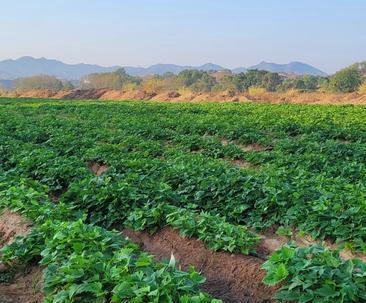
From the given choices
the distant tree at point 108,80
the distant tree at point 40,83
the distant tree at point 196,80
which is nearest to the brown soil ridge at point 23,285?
the distant tree at point 196,80

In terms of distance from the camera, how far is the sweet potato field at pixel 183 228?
12.3 ft

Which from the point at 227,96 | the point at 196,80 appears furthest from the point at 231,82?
the point at 227,96

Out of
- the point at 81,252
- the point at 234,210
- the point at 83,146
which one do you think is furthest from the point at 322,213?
the point at 83,146

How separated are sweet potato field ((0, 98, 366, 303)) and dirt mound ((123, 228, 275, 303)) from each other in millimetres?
14

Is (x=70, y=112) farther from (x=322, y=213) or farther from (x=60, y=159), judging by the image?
(x=322, y=213)

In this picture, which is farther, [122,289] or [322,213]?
[322,213]

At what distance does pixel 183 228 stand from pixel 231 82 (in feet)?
283

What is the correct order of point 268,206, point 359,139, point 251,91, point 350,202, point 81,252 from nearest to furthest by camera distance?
1. point 81,252
2. point 350,202
3. point 268,206
4. point 359,139
5. point 251,91

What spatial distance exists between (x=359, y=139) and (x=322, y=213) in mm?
8626

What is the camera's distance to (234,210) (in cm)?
687

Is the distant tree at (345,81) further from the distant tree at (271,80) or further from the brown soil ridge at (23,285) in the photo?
the brown soil ridge at (23,285)

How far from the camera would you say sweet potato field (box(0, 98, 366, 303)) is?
3762mm

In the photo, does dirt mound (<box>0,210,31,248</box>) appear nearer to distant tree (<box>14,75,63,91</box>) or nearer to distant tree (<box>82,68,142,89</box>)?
distant tree (<box>82,68,142,89</box>)

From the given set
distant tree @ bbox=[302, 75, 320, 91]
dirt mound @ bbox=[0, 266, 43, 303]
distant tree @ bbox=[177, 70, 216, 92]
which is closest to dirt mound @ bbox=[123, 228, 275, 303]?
dirt mound @ bbox=[0, 266, 43, 303]
